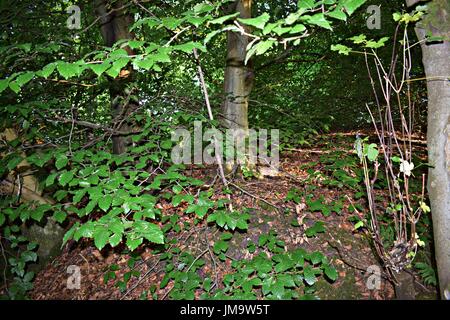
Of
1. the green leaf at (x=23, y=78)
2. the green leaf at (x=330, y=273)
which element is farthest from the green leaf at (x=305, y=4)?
the green leaf at (x=330, y=273)

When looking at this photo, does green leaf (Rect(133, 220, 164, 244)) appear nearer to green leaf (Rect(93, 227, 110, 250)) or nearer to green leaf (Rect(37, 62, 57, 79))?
green leaf (Rect(93, 227, 110, 250))

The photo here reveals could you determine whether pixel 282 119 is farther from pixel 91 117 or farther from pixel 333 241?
pixel 91 117

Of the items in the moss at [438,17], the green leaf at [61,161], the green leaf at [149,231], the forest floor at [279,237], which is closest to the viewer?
the green leaf at [149,231]

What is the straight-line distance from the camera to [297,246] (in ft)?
11.0

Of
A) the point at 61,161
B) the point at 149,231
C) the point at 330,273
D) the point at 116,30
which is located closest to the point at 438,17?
the point at 330,273

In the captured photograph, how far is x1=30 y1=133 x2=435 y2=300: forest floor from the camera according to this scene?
121 inches

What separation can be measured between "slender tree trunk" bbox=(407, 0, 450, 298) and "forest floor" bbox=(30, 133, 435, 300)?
933mm

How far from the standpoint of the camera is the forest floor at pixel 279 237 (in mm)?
3072

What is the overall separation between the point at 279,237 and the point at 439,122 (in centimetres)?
202

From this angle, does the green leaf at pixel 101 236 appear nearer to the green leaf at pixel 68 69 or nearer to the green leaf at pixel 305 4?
the green leaf at pixel 68 69

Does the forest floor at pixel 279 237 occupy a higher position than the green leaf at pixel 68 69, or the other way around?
the green leaf at pixel 68 69

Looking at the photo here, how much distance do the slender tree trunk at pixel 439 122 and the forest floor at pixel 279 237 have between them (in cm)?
93

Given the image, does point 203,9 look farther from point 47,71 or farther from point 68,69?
point 47,71
